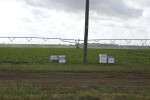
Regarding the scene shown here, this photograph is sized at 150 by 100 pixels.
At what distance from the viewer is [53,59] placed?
19.6 metres

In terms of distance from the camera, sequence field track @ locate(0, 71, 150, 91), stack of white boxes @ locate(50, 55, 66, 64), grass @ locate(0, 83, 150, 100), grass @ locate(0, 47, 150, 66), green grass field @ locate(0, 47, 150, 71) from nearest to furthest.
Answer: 1. grass @ locate(0, 83, 150, 100)
2. field track @ locate(0, 71, 150, 91)
3. green grass field @ locate(0, 47, 150, 71)
4. stack of white boxes @ locate(50, 55, 66, 64)
5. grass @ locate(0, 47, 150, 66)

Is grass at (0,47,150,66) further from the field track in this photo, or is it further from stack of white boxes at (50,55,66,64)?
the field track

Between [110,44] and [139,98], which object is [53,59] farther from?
[110,44]

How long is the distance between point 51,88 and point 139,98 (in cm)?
343

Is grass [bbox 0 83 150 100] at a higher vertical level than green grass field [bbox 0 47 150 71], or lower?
lower

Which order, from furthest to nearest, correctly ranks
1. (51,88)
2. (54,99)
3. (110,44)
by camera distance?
(110,44) → (51,88) → (54,99)

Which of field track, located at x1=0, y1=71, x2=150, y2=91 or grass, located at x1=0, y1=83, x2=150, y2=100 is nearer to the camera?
grass, located at x1=0, y1=83, x2=150, y2=100

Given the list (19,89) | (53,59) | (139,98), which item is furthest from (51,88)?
(53,59)

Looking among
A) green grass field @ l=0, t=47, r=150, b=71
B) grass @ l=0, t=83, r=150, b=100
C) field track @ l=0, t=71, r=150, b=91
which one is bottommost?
grass @ l=0, t=83, r=150, b=100

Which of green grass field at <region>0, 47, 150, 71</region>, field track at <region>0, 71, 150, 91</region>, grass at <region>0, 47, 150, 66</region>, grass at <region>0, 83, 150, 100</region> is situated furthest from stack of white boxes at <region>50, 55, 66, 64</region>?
Answer: grass at <region>0, 83, 150, 100</region>

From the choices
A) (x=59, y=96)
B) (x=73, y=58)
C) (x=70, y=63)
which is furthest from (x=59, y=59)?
(x=59, y=96)

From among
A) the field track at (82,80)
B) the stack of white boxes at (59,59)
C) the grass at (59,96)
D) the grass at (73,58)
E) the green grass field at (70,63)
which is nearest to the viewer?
the grass at (59,96)

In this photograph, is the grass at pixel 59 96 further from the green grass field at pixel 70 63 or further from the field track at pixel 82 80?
the green grass field at pixel 70 63

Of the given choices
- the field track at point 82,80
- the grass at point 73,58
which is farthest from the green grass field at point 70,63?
the field track at point 82,80
